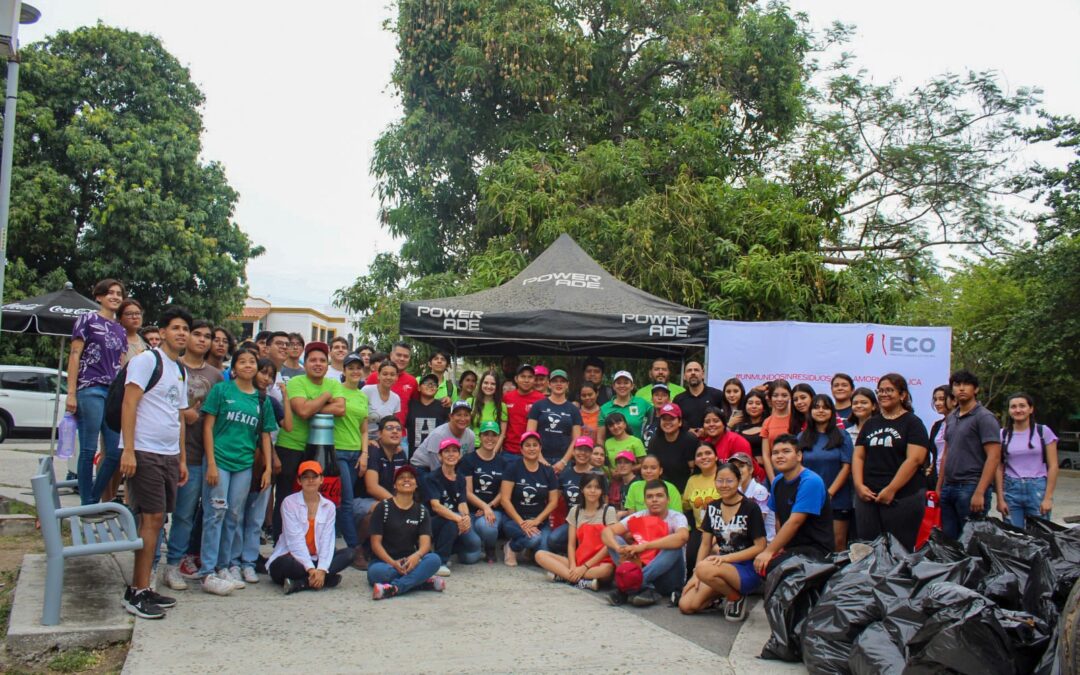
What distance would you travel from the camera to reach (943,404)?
A: 862 centimetres

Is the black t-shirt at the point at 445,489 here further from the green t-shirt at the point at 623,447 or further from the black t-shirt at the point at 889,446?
the black t-shirt at the point at 889,446

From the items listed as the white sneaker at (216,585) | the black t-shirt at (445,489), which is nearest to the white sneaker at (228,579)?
the white sneaker at (216,585)

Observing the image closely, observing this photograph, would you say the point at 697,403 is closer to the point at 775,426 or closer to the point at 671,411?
the point at 671,411

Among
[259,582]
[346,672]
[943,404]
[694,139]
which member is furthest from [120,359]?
[694,139]

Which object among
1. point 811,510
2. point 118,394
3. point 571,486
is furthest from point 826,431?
point 118,394

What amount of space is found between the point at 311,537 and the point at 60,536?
1.83 m

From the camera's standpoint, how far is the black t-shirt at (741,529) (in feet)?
20.9

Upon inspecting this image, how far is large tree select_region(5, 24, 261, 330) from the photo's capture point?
877 inches

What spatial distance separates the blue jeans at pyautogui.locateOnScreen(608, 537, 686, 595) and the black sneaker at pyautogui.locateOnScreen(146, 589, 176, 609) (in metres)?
3.25

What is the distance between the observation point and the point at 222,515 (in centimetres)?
644

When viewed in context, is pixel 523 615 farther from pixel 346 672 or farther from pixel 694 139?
pixel 694 139

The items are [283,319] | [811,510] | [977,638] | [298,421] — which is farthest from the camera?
[283,319]

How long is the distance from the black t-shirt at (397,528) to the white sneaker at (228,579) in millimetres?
1008

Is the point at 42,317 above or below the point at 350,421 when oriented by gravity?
above
